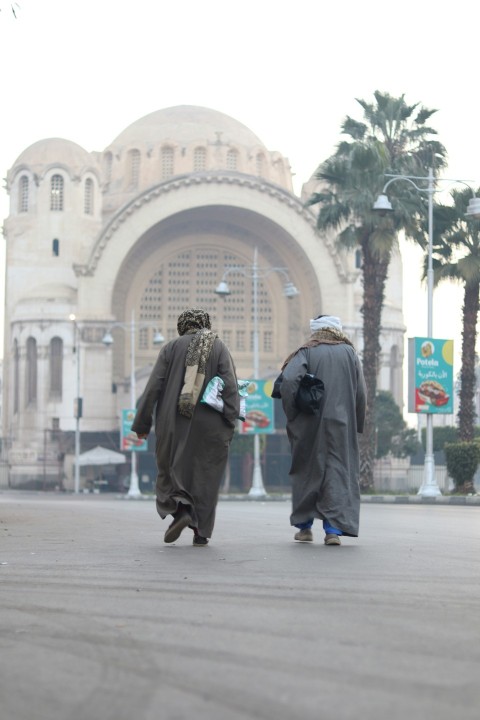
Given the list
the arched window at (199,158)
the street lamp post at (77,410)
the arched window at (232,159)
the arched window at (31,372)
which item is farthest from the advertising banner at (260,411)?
the arched window at (232,159)

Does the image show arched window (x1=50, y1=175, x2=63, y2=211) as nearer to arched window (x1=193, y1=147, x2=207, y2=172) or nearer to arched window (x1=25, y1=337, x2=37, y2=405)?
arched window (x1=25, y1=337, x2=37, y2=405)

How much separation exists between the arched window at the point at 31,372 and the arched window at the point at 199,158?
16885 millimetres

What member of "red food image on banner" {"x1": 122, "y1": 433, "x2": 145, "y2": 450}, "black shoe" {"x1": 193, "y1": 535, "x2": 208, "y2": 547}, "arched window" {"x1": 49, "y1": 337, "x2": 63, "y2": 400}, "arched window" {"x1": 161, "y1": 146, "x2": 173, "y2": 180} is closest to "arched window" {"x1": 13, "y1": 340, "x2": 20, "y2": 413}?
"arched window" {"x1": 49, "y1": 337, "x2": 63, "y2": 400}

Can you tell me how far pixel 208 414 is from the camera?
11.6 m

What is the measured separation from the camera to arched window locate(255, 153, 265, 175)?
287ft

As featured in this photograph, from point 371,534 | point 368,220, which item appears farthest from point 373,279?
point 371,534

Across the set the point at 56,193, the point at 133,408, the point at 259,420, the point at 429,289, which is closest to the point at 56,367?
the point at 56,193

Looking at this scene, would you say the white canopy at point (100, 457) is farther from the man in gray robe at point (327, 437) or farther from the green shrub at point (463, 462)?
the man in gray robe at point (327, 437)

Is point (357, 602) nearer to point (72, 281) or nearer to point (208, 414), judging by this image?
point (208, 414)

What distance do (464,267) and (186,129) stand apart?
5075 cm

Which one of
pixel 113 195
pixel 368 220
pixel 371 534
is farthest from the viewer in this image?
pixel 113 195

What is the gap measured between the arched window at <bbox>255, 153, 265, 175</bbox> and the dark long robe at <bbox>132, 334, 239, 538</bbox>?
76.5 m

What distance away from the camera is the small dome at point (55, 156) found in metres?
75.9

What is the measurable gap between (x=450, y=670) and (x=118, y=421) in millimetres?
67293
